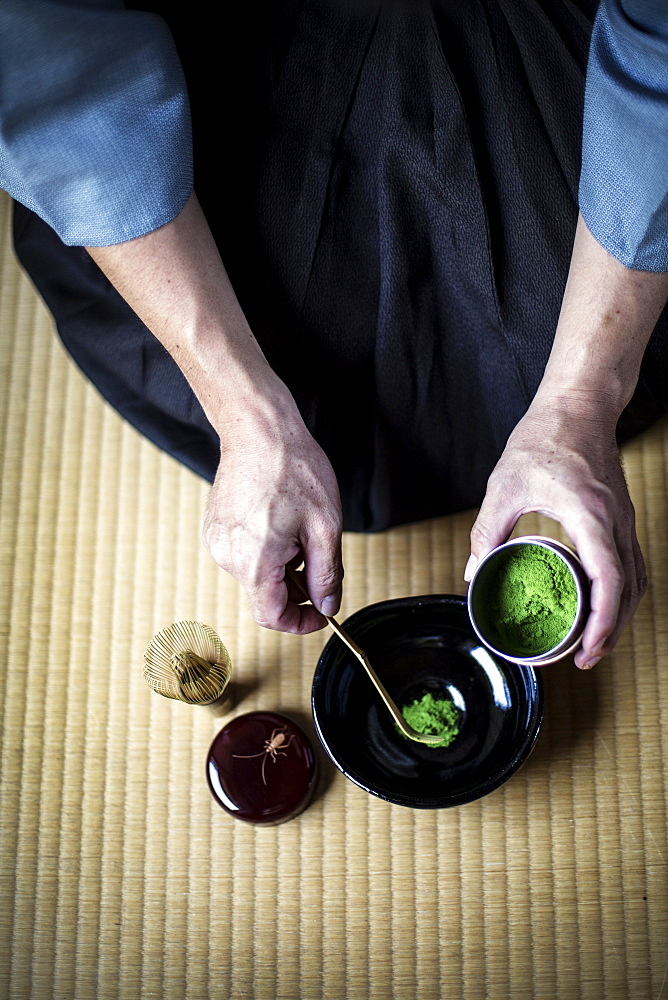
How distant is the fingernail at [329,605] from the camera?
938 millimetres

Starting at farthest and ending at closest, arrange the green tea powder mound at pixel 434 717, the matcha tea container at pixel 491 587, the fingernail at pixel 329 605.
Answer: the green tea powder mound at pixel 434 717 < the fingernail at pixel 329 605 < the matcha tea container at pixel 491 587

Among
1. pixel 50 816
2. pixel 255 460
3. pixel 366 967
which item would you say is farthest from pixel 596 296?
pixel 50 816

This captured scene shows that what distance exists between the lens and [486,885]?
1092 mm

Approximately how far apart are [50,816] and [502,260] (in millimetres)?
996

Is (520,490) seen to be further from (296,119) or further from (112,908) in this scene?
(112,908)

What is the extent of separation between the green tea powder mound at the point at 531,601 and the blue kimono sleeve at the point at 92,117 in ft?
1.77

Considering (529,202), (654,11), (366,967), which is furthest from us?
(366,967)

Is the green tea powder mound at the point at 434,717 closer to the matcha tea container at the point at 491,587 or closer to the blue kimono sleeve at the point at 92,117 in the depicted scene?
the matcha tea container at the point at 491,587

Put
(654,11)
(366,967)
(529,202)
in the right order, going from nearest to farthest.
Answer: (654,11) < (529,202) < (366,967)

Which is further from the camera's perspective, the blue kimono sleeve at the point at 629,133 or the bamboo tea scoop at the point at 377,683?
the bamboo tea scoop at the point at 377,683

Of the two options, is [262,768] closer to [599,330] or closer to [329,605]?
[329,605]

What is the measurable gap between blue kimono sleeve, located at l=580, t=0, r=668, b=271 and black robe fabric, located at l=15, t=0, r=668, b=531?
108 mm

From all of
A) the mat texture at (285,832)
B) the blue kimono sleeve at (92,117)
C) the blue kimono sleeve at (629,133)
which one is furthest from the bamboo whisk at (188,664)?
the blue kimono sleeve at (629,133)

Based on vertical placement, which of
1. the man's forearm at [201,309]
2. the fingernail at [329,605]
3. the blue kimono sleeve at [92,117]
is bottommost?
the fingernail at [329,605]
